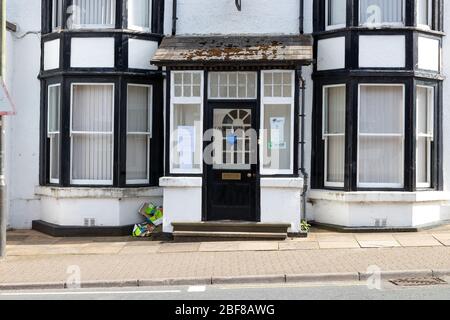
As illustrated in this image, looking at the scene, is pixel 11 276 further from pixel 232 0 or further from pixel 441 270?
pixel 232 0

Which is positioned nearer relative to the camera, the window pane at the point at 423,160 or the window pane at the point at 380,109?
the window pane at the point at 380,109

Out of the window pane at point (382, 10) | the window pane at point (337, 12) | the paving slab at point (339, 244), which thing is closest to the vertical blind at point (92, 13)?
the window pane at point (337, 12)

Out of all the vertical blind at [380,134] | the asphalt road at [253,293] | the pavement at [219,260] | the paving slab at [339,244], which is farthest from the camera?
the vertical blind at [380,134]

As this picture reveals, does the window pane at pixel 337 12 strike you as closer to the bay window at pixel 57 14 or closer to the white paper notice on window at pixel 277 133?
the white paper notice on window at pixel 277 133

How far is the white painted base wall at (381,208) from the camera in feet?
43.5

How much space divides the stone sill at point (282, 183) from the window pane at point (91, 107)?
3807mm

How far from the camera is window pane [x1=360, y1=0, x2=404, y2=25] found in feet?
44.7

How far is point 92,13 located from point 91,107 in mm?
2092

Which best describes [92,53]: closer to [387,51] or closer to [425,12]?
[387,51]

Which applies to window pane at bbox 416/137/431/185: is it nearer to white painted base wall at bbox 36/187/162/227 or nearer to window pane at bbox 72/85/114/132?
white painted base wall at bbox 36/187/162/227

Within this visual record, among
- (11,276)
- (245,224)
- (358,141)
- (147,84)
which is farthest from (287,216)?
(11,276)

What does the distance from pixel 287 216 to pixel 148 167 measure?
347cm

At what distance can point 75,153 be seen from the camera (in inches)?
558

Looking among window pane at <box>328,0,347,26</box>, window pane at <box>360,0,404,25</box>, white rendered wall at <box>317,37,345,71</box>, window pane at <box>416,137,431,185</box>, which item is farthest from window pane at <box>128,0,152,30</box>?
window pane at <box>416,137,431,185</box>
